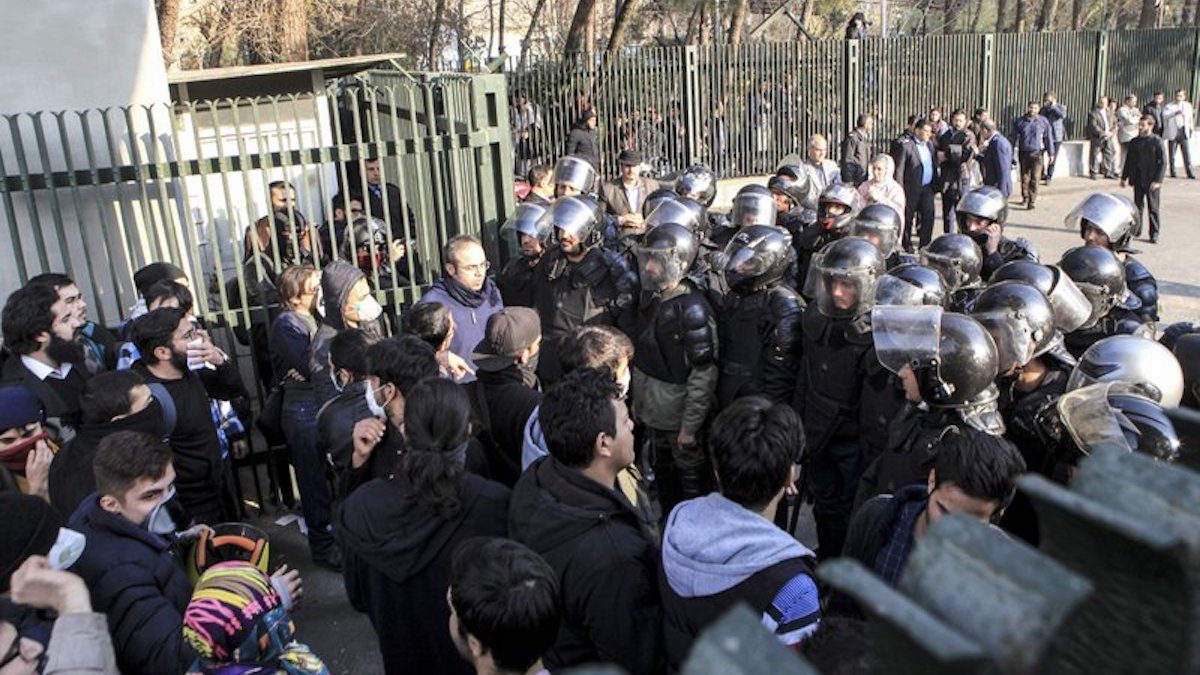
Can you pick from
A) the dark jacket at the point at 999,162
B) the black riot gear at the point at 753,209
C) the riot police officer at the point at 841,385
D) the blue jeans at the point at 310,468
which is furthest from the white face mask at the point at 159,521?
the dark jacket at the point at 999,162

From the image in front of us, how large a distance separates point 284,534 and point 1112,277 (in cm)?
482

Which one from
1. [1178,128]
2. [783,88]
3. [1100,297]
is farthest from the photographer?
[1178,128]

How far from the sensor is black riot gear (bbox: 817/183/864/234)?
6.97 m

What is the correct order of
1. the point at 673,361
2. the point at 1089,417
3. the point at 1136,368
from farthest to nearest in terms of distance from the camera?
the point at 673,361, the point at 1136,368, the point at 1089,417

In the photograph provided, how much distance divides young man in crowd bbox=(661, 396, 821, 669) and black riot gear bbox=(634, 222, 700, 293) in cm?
275

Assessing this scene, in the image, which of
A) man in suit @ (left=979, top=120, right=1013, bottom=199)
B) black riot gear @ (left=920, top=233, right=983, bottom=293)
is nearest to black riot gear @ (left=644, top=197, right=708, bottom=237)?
black riot gear @ (left=920, top=233, right=983, bottom=293)

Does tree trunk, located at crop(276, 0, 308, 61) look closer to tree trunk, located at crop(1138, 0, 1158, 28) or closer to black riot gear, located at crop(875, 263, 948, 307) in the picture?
black riot gear, located at crop(875, 263, 948, 307)

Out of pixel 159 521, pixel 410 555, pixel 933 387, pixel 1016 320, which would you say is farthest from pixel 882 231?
pixel 159 521

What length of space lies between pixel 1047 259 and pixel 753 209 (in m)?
7.47

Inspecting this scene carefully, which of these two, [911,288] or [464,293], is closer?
[911,288]

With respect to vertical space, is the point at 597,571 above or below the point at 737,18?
below

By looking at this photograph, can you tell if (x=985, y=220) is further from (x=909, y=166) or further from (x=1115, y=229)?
(x=909, y=166)

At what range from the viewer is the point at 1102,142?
19141 mm

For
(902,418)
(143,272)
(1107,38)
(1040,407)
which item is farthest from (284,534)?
(1107,38)
